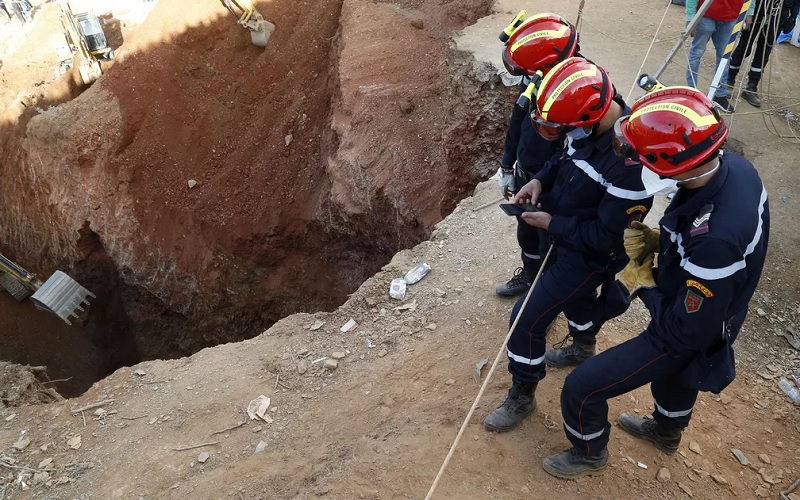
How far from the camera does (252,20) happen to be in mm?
10938

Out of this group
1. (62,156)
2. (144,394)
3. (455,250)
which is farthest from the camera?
(62,156)

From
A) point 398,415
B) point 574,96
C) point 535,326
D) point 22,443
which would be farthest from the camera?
point 22,443

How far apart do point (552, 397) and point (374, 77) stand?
21.1ft

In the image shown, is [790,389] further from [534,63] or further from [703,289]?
[534,63]

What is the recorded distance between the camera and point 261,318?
998 cm

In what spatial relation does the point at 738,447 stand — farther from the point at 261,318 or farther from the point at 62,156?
the point at 62,156

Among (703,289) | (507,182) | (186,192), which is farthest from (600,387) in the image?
(186,192)

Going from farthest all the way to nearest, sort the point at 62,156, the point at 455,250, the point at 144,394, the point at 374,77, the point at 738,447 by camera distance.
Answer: the point at 62,156, the point at 374,77, the point at 455,250, the point at 144,394, the point at 738,447

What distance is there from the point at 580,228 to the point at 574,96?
2.60ft

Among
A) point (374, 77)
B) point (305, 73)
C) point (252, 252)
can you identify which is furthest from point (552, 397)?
point (305, 73)

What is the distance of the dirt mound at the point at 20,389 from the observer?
538cm

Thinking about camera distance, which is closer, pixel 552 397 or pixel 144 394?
pixel 552 397

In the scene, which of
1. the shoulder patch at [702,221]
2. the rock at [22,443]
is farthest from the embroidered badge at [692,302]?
the rock at [22,443]

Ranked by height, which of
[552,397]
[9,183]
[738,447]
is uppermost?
[9,183]
